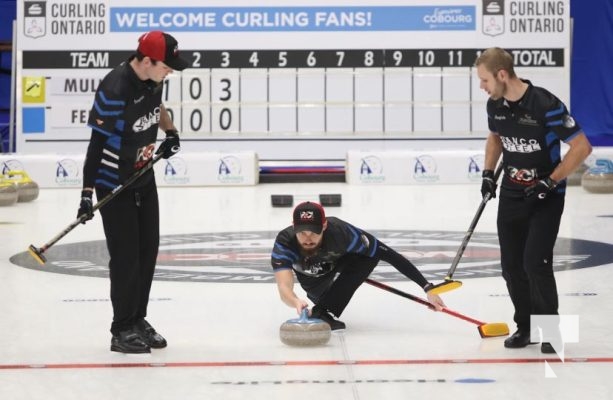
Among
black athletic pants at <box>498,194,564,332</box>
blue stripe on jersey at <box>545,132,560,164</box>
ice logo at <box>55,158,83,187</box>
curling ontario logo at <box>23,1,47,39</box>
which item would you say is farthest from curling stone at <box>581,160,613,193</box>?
blue stripe on jersey at <box>545,132,560,164</box>

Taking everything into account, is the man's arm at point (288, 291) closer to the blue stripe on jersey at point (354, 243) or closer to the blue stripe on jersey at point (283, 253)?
the blue stripe on jersey at point (283, 253)

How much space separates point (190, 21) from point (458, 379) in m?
16.0

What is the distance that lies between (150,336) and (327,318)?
114 cm

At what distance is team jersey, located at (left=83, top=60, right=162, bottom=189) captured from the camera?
648cm

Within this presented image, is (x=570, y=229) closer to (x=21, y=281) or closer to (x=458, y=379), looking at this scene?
(x=21, y=281)

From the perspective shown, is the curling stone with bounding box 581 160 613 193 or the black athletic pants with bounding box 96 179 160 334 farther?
the curling stone with bounding box 581 160 613 193

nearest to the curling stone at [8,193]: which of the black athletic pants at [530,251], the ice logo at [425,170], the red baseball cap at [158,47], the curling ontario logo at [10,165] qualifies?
the curling ontario logo at [10,165]

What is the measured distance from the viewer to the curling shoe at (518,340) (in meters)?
6.64

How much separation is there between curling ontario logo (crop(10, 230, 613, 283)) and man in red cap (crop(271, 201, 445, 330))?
226 centimetres

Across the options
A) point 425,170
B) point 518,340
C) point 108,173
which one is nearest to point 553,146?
point 518,340

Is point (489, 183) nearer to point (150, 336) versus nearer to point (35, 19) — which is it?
point (150, 336)

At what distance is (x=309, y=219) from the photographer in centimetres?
683

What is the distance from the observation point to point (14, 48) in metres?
21.8

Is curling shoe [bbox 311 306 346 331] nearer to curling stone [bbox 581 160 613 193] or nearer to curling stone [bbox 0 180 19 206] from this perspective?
curling stone [bbox 0 180 19 206]
